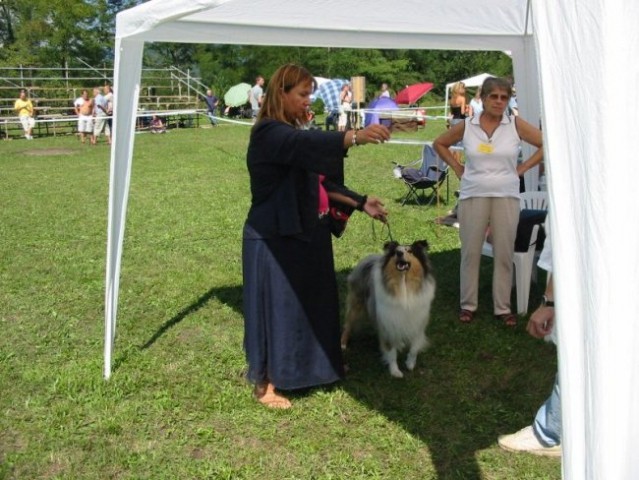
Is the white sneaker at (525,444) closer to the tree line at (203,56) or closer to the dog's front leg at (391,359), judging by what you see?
the dog's front leg at (391,359)

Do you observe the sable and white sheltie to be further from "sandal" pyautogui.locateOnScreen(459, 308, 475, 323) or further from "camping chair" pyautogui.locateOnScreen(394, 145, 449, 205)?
"camping chair" pyautogui.locateOnScreen(394, 145, 449, 205)

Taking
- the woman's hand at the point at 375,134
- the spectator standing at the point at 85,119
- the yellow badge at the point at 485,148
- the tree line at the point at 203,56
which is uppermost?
the tree line at the point at 203,56

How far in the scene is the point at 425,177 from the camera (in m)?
9.10

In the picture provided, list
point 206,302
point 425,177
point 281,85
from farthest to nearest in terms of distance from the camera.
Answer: point 425,177 < point 206,302 < point 281,85

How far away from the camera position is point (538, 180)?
20.5 ft

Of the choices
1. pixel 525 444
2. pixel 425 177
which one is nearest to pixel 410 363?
pixel 525 444

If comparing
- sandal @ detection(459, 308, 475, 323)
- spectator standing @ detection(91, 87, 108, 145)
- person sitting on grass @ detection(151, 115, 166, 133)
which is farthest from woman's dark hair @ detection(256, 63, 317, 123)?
person sitting on grass @ detection(151, 115, 166, 133)

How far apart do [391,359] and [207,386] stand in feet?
3.97

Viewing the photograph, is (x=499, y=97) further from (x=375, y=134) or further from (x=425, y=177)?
(x=425, y=177)

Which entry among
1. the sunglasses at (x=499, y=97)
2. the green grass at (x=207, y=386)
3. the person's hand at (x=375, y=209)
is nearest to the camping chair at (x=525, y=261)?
the green grass at (x=207, y=386)

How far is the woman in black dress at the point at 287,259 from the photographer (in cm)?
314

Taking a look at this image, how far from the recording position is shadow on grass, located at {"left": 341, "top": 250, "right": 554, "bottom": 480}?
3.29m

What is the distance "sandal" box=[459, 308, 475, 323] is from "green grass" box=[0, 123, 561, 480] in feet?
0.23

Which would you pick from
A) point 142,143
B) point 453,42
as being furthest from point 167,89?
point 453,42
